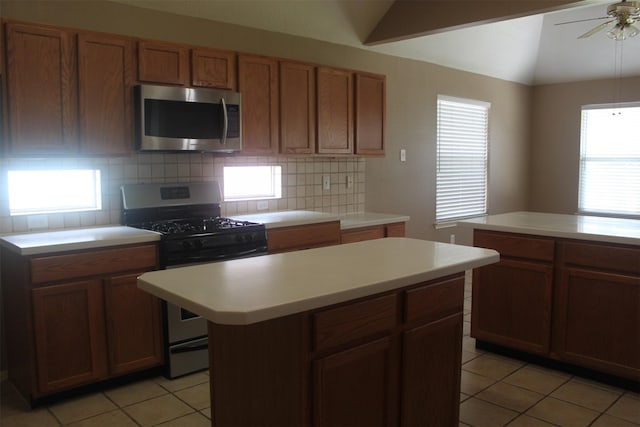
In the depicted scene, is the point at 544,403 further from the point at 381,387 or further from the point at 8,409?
the point at 8,409

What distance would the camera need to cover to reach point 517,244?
3416mm

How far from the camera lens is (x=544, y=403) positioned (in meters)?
2.93

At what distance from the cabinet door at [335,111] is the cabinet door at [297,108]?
0.25ft

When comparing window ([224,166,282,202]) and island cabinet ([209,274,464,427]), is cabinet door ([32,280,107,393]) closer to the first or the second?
island cabinet ([209,274,464,427])

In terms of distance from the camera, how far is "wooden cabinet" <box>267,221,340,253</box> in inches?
147

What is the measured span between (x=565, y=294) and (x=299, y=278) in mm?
2042

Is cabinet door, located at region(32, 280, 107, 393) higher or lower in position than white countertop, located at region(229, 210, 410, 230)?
lower

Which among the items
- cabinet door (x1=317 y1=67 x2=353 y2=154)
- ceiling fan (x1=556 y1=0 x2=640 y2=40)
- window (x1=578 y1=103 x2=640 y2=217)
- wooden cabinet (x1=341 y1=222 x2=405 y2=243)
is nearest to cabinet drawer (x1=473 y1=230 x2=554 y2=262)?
wooden cabinet (x1=341 y1=222 x2=405 y2=243)

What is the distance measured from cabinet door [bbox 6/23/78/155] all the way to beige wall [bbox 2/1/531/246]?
0.27 metres

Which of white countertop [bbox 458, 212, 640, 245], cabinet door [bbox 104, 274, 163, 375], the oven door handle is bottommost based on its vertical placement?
the oven door handle

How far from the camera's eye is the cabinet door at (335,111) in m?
4.30

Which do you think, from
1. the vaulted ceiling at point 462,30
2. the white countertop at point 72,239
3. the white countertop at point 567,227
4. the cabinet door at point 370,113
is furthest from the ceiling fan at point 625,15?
the white countertop at point 72,239

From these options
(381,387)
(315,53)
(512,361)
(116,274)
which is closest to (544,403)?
(512,361)

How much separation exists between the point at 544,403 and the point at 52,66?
3292mm
